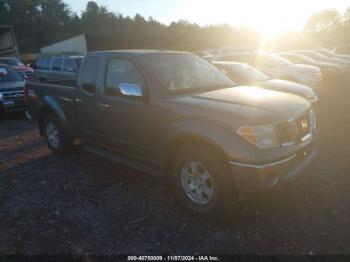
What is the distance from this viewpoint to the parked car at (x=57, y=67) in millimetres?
13163

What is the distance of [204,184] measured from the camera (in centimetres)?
385

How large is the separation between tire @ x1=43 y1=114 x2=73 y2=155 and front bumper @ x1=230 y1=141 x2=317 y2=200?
11.6ft

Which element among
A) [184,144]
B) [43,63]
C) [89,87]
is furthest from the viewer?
[43,63]

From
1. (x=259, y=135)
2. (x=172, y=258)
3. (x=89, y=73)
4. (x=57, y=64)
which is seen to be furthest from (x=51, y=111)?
(x=57, y=64)

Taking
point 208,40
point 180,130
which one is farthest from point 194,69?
point 208,40

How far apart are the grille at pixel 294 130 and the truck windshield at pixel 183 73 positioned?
1.21 meters

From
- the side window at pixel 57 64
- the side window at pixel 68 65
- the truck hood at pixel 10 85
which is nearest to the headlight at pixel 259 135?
the truck hood at pixel 10 85

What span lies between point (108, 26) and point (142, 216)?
4094 inches

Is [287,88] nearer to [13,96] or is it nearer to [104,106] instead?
[104,106]

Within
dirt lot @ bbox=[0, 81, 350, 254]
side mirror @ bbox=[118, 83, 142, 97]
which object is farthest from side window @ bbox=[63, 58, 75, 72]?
side mirror @ bbox=[118, 83, 142, 97]

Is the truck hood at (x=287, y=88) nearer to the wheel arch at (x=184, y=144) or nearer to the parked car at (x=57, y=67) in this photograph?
the wheel arch at (x=184, y=144)

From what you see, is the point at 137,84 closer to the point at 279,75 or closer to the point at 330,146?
the point at 330,146

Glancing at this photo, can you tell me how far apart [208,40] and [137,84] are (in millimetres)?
43585

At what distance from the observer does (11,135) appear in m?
8.45
